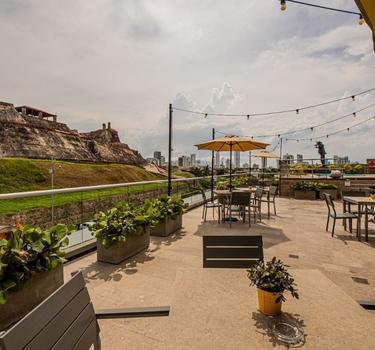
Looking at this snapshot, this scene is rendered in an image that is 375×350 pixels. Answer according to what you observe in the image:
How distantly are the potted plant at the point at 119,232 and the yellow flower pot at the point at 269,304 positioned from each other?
84.5 inches

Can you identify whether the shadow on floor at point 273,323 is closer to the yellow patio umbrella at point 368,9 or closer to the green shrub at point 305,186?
the yellow patio umbrella at point 368,9

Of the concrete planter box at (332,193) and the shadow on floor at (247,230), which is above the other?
the concrete planter box at (332,193)

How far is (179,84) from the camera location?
32.3 ft

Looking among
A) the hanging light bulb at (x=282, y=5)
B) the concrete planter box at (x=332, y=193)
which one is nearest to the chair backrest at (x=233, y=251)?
the hanging light bulb at (x=282, y=5)

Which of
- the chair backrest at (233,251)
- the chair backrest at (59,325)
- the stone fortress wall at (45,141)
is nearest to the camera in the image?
the chair backrest at (59,325)

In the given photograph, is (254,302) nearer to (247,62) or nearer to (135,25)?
(135,25)

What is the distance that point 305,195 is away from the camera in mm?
10086

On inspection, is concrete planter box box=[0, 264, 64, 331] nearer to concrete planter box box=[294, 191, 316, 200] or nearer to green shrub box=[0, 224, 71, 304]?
green shrub box=[0, 224, 71, 304]

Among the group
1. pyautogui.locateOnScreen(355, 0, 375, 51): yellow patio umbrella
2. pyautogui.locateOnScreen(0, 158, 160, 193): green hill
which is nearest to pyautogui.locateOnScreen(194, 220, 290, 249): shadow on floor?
pyautogui.locateOnScreen(355, 0, 375, 51): yellow patio umbrella

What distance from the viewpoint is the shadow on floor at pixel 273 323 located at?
4.07 ft

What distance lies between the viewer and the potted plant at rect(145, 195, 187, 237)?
448 centimetres

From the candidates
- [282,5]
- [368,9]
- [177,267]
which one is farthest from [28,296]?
[282,5]

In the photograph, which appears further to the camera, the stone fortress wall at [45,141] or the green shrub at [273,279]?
the stone fortress wall at [45,141]

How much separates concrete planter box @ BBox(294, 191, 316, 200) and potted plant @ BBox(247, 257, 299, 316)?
→ 945 cm
